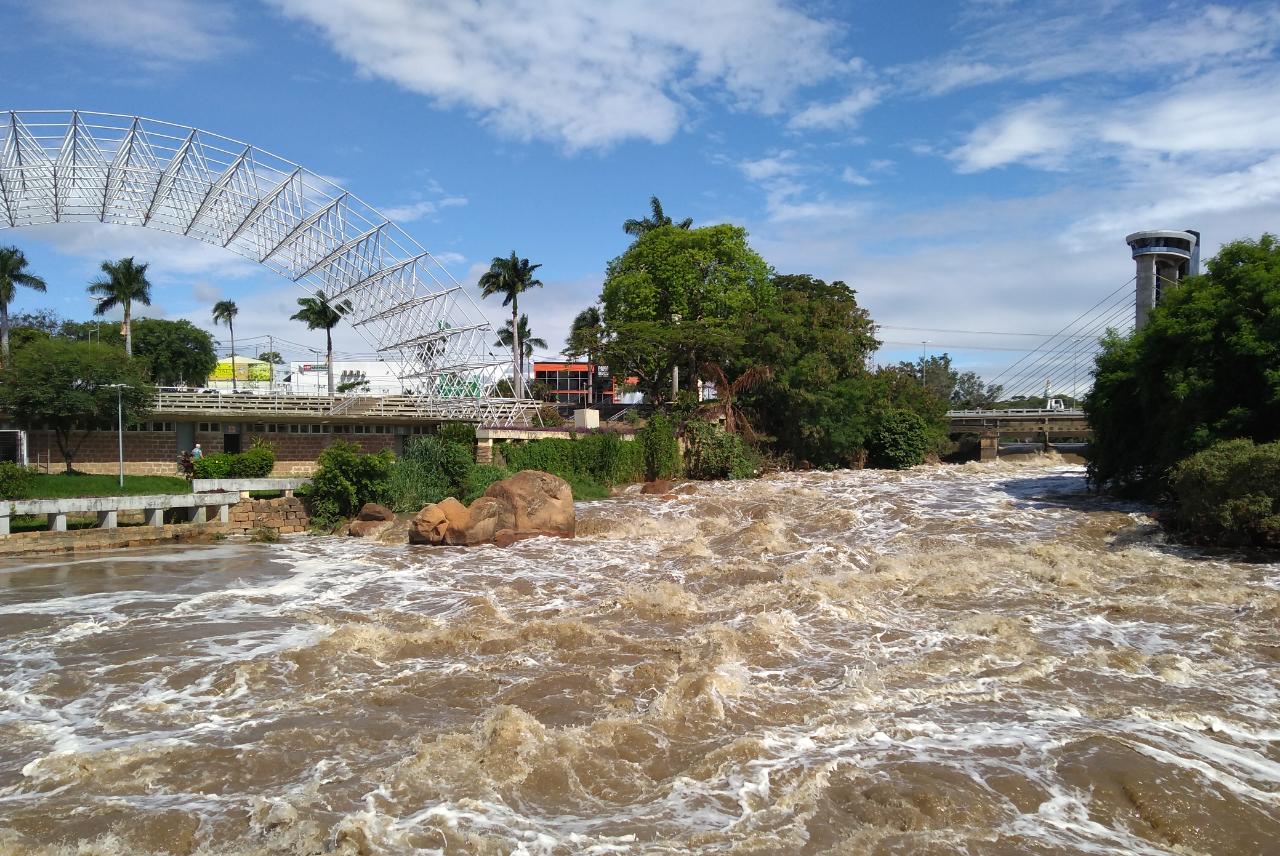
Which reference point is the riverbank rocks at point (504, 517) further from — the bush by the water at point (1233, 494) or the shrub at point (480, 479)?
the bush by the water at point (1233, 494)

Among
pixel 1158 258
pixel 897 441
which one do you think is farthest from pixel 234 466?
pixel 1158 258

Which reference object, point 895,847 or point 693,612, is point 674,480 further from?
point 895,847

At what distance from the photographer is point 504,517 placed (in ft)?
68.4

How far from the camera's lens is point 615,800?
6785 mm

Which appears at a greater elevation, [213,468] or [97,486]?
[213,468]

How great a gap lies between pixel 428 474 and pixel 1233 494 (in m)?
20.1

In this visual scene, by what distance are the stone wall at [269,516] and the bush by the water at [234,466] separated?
1.59 metres

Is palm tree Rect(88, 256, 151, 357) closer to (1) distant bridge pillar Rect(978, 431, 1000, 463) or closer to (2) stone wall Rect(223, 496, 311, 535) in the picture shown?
(2) stone wall Rect(223, 496, 311, 535)

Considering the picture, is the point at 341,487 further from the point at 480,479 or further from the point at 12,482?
the point at 12,482

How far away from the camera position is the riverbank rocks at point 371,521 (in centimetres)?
2248

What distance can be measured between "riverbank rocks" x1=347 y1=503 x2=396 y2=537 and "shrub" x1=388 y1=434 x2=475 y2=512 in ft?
3.01

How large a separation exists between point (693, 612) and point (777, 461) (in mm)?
24112

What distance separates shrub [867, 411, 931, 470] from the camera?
122 ft

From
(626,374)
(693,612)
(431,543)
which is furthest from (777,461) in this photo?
(693,612)
